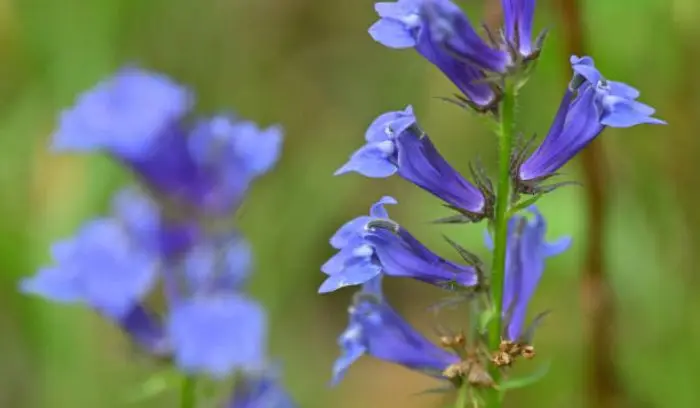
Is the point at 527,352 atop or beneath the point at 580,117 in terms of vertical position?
beneath

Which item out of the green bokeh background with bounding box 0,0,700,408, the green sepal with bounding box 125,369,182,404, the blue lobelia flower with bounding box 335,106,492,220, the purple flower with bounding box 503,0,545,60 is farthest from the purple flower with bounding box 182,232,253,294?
the purple flower with bounding box 503,0,545,60

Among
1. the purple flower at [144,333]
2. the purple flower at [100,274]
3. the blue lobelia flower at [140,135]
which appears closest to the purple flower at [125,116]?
the blue lobelia flower at [140,135]

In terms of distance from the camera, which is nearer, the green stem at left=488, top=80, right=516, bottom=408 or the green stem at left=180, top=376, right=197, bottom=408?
the green stem at left=488, top=80, right=516, bottom=408

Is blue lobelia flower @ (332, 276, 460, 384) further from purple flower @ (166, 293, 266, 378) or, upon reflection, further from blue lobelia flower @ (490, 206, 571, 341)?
purple flower @ (166, 293, 266, 378)

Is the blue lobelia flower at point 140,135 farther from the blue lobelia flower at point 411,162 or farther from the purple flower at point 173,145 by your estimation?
the blue lobelia flower at point 411,162

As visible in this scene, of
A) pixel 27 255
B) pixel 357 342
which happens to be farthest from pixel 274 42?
pixel 357 342

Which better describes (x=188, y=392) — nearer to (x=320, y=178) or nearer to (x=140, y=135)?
(x=140, y=135)

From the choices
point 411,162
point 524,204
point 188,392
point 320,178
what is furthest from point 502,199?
point 320,178
